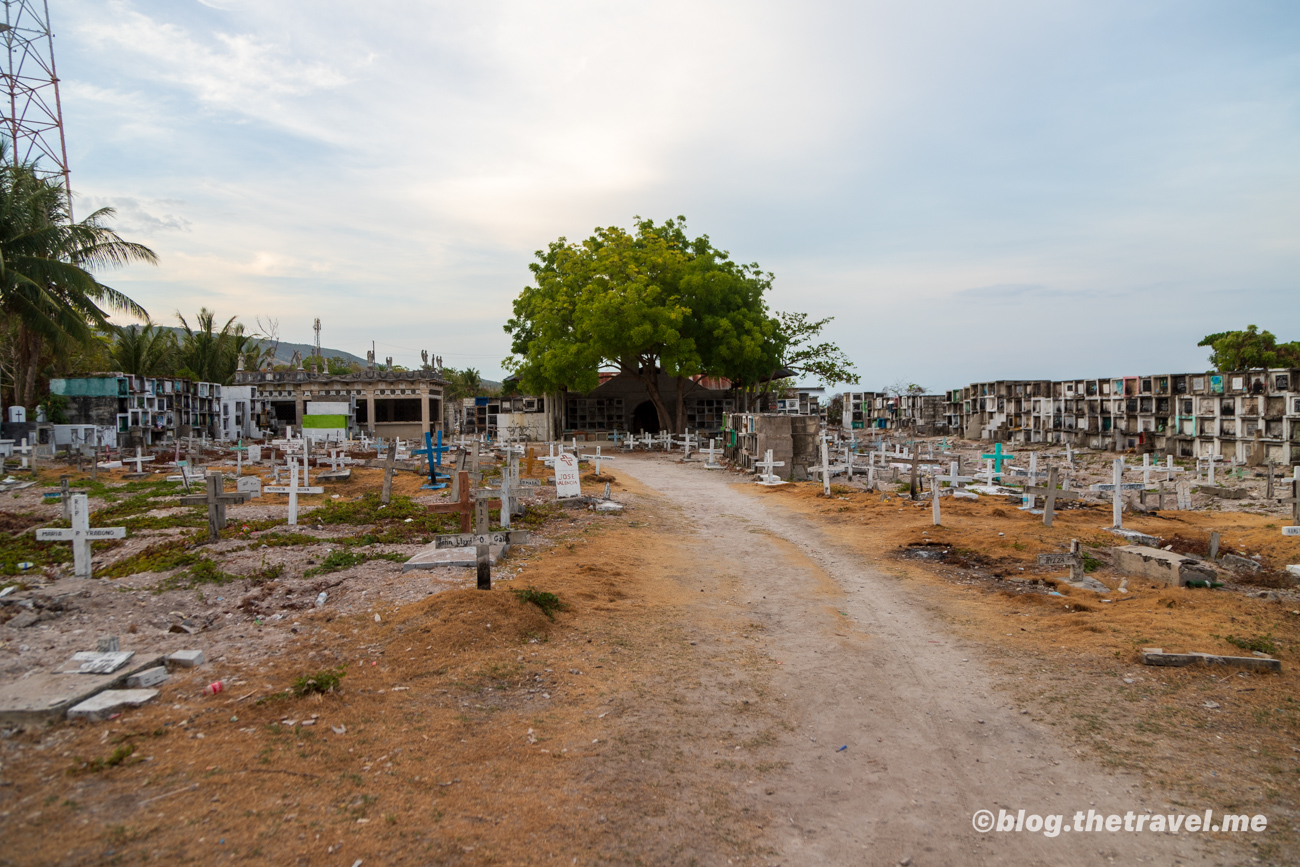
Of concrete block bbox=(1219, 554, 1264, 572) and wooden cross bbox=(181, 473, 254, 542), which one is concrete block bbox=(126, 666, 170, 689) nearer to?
wooden cross bbox=(181, 473, 254, 542)

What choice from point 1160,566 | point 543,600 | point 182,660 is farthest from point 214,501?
point 1160,566

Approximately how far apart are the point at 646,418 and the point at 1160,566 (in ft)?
130

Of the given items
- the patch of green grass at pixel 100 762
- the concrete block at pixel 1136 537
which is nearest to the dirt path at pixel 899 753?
the patch of green grass at pixel 100 762

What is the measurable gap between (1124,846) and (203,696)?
5774 millimetres

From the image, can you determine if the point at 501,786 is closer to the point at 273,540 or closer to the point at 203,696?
the point at 203,696

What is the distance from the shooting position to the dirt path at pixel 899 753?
380cm

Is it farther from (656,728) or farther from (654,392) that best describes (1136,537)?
(654,392)

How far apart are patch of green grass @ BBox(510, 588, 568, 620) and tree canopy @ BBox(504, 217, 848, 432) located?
25.6 m

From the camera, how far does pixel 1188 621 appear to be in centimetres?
727

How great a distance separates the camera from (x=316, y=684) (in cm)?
532

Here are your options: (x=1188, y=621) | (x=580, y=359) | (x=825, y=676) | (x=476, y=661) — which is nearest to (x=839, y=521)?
(x=1188, y=621)

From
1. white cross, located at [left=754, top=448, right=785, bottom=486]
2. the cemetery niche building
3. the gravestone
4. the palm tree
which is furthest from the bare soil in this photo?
the cemetery niche building

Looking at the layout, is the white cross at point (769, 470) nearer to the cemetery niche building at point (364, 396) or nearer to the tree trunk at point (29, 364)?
the cemetery niche building at point (364, 396)

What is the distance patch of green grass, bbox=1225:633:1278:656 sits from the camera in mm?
6461
